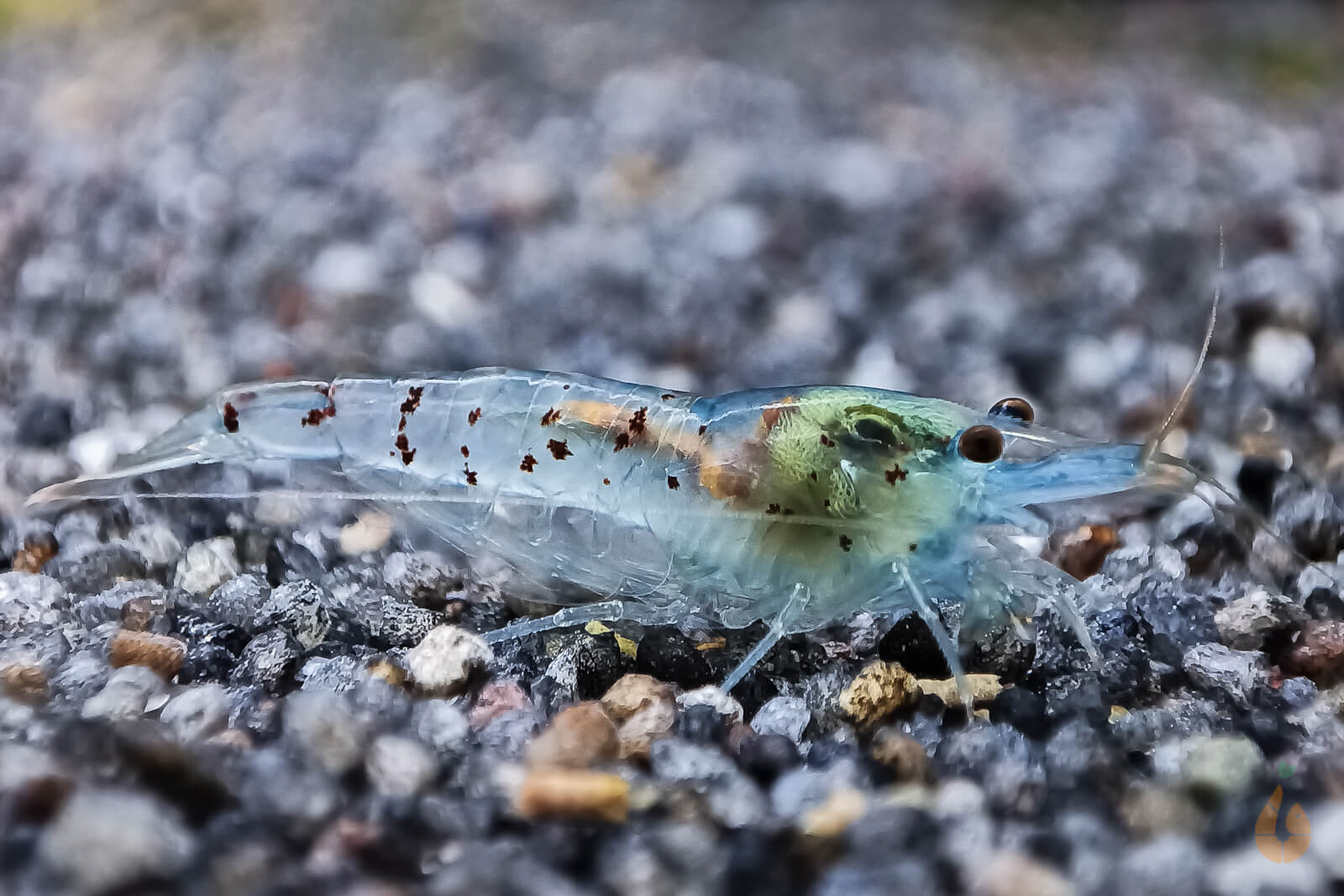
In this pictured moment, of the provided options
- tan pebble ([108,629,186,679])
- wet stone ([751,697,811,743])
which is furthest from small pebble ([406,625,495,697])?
wet stone ([751,697,811,743])

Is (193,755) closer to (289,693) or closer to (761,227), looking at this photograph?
(289,693)

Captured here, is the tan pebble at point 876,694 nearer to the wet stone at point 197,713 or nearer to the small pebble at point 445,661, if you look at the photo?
the small pebble at point 445,661

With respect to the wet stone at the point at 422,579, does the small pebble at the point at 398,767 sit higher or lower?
higher

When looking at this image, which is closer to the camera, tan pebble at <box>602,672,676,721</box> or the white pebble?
tan pebble at <box>602,672,676,721</box>

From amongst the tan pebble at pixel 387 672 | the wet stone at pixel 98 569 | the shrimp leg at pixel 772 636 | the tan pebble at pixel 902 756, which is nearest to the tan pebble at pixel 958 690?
the tan pebble at pixel 902 756

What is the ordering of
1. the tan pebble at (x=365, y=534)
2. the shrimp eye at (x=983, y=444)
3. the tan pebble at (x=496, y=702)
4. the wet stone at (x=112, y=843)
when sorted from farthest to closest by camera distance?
the tan pebble at (x=365, y=534)
the shrimp eye at (x=983, y=444)
the tan pebble at (x=496, y=702)
the wet stone at (x=112, y=843)

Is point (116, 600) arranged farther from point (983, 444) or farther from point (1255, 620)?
point (1255, 620)

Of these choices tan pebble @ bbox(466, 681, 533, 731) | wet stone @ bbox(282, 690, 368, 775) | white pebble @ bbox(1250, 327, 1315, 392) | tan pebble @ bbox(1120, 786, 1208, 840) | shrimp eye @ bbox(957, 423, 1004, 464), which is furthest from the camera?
white pebble @ bbox(1250, 327, 1315, 392)

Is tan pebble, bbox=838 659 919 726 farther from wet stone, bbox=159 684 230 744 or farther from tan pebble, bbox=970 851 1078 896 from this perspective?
wet stone, bbox=159 684 230 744

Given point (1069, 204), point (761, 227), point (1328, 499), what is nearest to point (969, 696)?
point (1328, 499)
